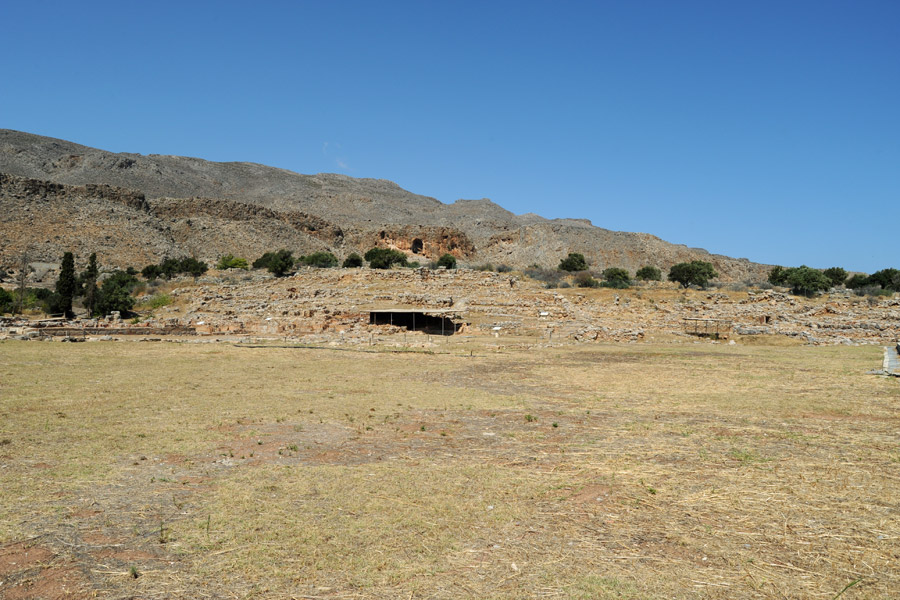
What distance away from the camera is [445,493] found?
5832 millimetres

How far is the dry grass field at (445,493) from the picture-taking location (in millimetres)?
4082

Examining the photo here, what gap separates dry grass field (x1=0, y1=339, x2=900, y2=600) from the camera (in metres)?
4.08

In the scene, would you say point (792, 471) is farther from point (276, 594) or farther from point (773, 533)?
point (276, 594)

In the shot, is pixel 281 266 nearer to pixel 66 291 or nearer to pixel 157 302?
pixel 157 302

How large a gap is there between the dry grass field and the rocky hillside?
196 feet

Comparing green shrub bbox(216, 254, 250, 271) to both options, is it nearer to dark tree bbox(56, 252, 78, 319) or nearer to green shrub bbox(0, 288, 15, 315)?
dark tree bbox(56, 252, 78, 319)

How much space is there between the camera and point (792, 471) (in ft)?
21.4

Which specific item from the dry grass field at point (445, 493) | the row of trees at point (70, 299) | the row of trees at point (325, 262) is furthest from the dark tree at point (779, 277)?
the row of trees at point (70, 299)

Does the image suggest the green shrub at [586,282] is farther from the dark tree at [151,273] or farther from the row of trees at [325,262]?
the dark tree at [151,273]

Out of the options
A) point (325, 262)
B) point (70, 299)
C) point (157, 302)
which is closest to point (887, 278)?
point (325, 262)

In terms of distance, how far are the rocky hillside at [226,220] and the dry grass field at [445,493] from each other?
5976cm

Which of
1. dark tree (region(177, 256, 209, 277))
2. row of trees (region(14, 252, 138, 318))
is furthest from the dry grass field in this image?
dark tree (region(177, 256, 209, 277))

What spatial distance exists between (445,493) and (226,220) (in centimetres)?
8582

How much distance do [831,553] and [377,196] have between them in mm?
133348
